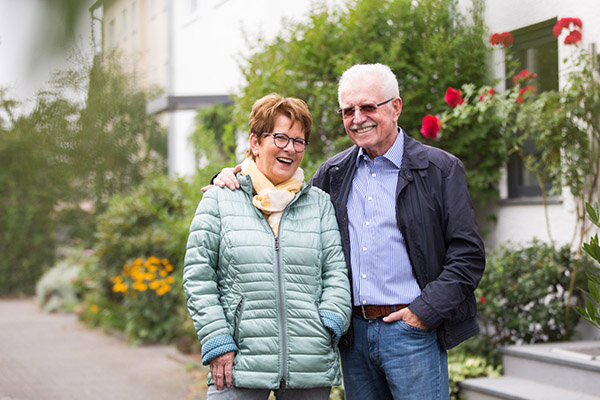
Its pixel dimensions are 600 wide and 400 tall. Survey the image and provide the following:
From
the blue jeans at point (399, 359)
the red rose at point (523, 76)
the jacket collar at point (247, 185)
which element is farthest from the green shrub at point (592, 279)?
the red rose at point (523, 76)

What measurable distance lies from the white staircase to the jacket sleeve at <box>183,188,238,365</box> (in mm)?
2606

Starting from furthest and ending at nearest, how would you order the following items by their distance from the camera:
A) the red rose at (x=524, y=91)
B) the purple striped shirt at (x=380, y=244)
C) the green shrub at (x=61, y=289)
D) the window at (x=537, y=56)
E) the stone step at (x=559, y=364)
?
the green shrub at (x=61, y=289) < the window at (x=537, y=56) < the red rose at (x=524, y=91) < the stone step at (x=559, y=364) < the purple striped shirt at (x=380, y=244)

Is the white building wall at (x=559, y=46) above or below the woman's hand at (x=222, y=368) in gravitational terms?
above

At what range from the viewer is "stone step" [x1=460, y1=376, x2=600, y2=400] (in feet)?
13.6

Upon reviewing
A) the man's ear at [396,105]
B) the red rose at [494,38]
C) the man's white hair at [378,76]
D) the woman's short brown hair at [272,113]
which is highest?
the red rose at [494,38]

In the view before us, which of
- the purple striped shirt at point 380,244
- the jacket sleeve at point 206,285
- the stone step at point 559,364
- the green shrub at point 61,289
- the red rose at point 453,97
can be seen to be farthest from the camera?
the green shrub at point 61,289

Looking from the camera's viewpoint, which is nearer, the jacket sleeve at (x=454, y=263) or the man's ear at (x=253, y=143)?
the jacket sleeve at (x=454, y=263)

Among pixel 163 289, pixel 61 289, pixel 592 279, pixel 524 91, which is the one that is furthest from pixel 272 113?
pixel 61 289

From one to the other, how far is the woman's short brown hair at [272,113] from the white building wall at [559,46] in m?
3.07

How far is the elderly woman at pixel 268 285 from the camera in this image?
7.56 feet

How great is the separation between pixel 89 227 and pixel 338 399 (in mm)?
11410

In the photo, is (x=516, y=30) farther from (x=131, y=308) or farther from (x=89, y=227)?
(x=89, y=227)

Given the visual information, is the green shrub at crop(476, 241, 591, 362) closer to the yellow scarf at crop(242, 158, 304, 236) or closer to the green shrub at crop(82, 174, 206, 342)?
the yellow scarf at crop(242, 158, 304, 236)

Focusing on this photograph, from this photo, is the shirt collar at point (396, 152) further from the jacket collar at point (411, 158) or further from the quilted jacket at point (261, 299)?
the quilted jacket at point (261, 299)
